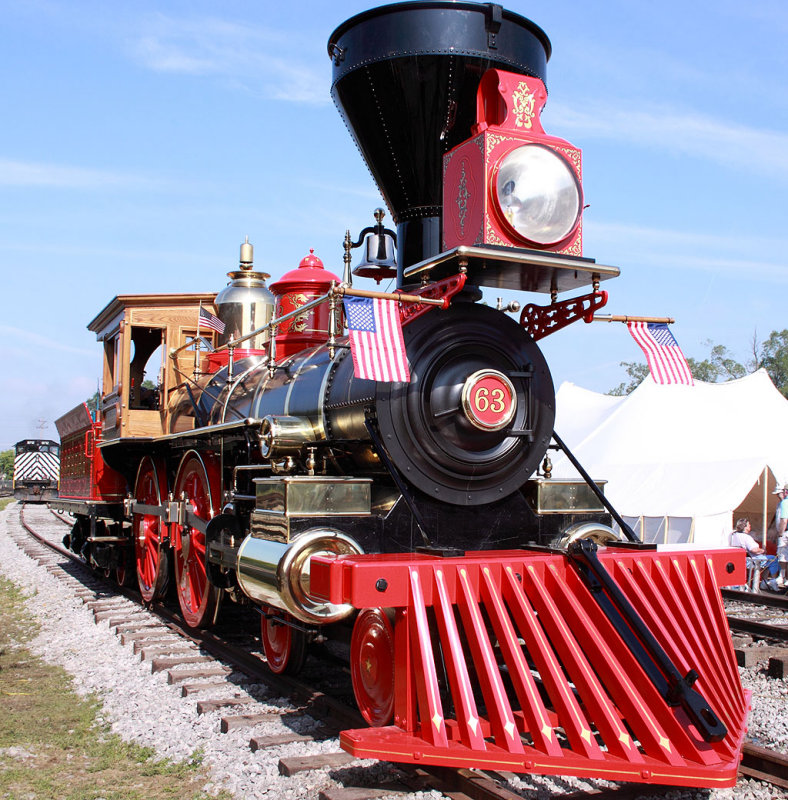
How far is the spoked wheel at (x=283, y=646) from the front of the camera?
5.22 meters

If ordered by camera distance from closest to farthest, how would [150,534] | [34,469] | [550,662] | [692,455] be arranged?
[550,662] < [150,534] < [692,455] < [34,469]

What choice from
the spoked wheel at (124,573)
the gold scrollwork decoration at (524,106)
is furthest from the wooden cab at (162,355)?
the gold scrollwork decoration at (524,106)

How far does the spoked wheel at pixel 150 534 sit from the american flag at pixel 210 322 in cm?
141

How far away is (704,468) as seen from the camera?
1313 cm

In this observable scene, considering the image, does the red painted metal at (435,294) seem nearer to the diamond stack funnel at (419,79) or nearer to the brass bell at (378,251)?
the diamond stack funnel at (419,79)

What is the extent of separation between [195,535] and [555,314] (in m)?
3.51

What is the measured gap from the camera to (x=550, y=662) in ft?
11.9

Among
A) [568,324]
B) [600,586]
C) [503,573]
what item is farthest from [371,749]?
[568,324]

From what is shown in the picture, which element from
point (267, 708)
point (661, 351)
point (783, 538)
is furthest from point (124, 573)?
point (783, 538)

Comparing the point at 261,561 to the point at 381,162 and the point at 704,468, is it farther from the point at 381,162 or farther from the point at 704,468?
the point at 704,468

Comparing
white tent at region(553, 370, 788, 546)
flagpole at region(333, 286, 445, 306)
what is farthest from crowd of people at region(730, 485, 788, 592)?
flagpole at region(333, 286, 445, 306)

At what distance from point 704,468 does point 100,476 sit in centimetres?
864

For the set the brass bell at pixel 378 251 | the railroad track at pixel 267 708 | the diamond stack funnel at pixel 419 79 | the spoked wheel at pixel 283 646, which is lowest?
the railroad track at pixel 267 708

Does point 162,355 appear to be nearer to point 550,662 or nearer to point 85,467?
point 85,467
